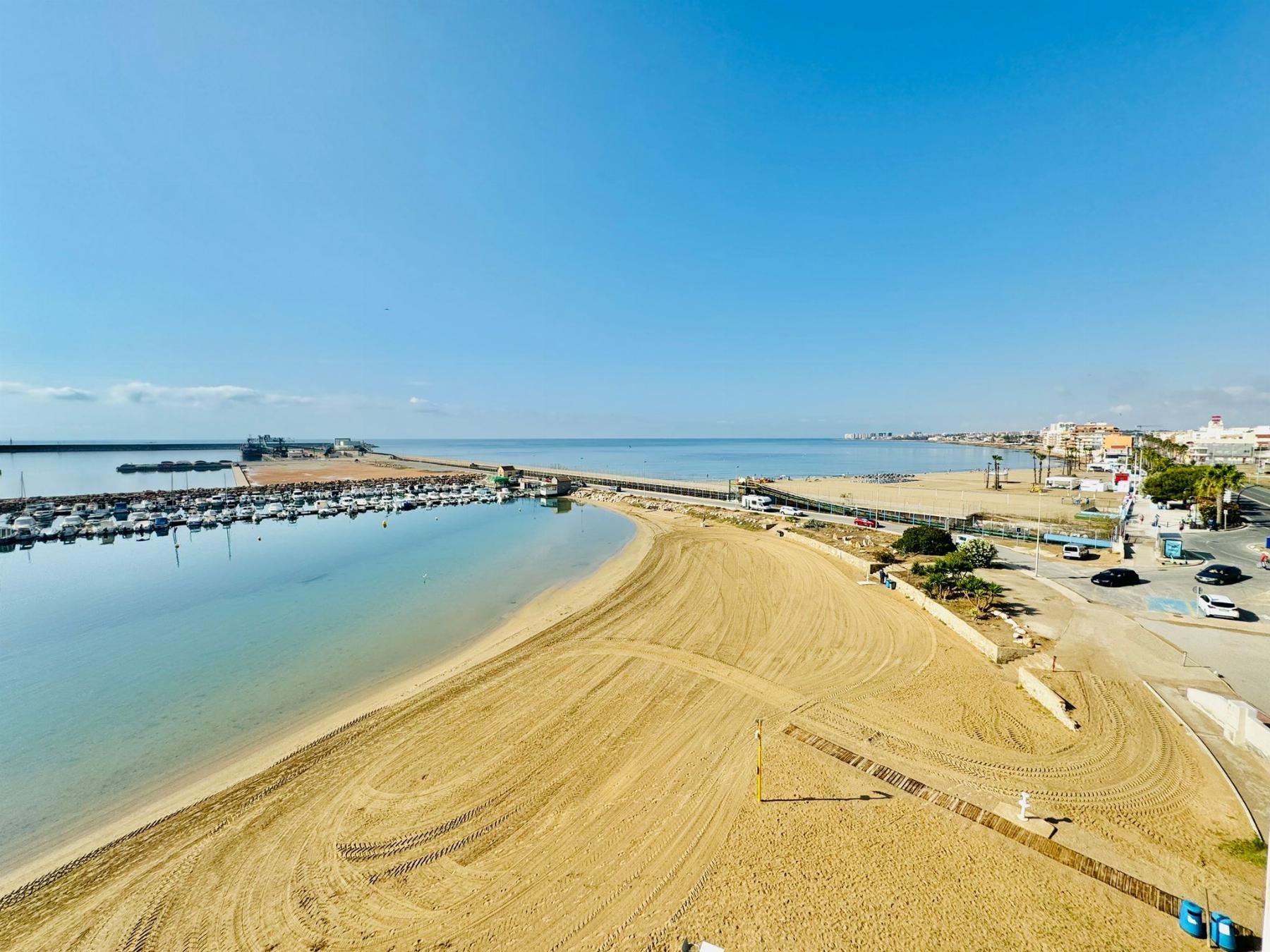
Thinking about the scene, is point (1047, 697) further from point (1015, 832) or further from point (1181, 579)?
point (1181, 579)

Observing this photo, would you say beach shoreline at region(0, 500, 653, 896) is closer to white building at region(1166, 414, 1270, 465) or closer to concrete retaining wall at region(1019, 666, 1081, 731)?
concrete retaining wall at region(1019, 666, 1081, 731)

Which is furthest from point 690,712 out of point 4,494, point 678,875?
point 4,494

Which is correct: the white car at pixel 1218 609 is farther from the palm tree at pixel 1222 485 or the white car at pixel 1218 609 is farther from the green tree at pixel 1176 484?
the green tree at pixel 1176 484

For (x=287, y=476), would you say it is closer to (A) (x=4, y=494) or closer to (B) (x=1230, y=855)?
(A) (x=4, y=494)

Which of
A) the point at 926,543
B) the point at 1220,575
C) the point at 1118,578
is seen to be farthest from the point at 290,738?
the point at 1220,575

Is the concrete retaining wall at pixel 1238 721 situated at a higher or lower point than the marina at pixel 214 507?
higher

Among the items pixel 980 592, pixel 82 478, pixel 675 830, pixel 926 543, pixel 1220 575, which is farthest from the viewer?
pixel 82 478

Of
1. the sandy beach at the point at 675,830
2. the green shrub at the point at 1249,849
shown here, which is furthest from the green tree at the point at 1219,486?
the green shrub at the point at 1249,849
